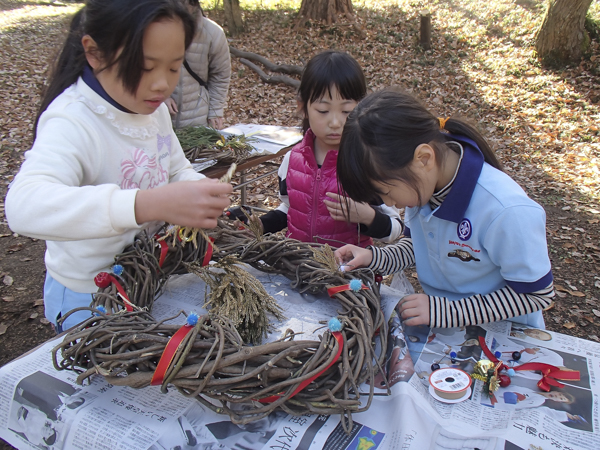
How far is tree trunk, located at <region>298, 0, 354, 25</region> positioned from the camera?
9.28 m

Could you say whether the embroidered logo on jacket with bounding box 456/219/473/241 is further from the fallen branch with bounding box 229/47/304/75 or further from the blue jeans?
the fallen branch with bounding box 229/47/304/75

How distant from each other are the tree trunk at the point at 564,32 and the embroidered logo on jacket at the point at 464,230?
22.8ft

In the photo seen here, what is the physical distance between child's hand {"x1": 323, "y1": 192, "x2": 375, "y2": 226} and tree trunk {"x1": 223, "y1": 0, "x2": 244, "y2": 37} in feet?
29.4

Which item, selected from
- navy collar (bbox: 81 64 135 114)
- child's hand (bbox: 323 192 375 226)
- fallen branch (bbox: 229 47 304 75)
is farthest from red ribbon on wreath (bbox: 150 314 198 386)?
fallen branch (bbox: 229 47 304 75)

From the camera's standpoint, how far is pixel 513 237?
1187 mm

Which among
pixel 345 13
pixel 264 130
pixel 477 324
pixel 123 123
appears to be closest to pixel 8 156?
pixel 264 130

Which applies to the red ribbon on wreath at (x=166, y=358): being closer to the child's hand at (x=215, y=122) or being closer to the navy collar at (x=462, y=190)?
the navy collar at (x=462, y=190)

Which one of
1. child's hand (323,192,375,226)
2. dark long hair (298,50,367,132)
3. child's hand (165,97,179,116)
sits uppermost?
dark long hair (298,50,367,132)

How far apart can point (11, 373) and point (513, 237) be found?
128cm

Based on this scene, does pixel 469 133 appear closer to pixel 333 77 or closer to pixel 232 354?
pixel 333 77

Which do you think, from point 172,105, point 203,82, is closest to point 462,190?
point 172,105

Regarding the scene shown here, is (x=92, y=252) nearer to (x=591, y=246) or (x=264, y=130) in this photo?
(x=264, y=130)

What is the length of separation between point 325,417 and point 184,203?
1.80 feet

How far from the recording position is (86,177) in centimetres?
123
